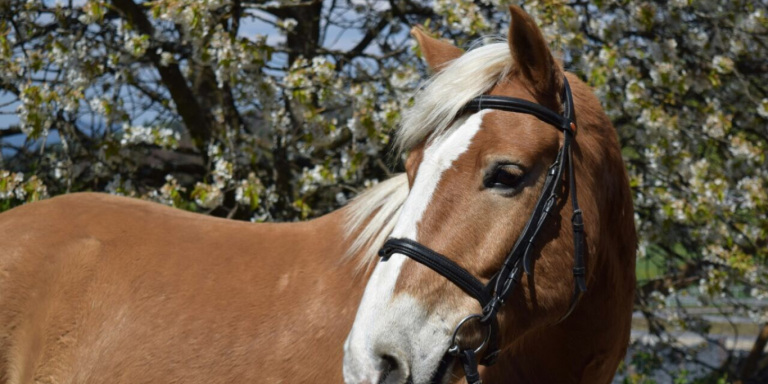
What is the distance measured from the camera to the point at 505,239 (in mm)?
1826

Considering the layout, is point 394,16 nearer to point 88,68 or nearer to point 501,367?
point 88,68

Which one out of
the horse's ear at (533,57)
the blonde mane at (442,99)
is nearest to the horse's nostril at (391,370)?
the blonde mane at (442,99)

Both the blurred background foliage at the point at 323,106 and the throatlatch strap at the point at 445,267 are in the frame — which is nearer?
the throatlatch strap at the point at 445,267

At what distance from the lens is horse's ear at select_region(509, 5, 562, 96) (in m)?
1.94

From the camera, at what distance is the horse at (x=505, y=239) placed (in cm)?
172

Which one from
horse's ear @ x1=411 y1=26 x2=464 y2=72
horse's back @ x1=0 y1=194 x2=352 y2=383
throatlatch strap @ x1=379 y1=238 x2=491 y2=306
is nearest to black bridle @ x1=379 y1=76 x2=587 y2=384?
throatlatch strap @ x1=379 y1=238 x2=491 y2=306

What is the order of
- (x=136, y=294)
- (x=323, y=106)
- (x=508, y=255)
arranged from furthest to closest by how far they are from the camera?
(x=323, y=106), (x=136, y=294), (x=508, y=255)

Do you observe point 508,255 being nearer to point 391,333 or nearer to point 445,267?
point 445,267

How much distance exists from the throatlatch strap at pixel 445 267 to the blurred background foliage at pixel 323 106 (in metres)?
2.31

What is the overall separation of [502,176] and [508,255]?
0.20 metres

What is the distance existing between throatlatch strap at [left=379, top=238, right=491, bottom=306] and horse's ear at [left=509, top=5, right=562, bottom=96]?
0.59 meters

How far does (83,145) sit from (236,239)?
2344 millimetres

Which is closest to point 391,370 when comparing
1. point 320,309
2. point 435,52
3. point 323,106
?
point 320,309

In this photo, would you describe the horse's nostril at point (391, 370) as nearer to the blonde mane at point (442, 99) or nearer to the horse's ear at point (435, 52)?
the blonde mane at point (442, 99)
